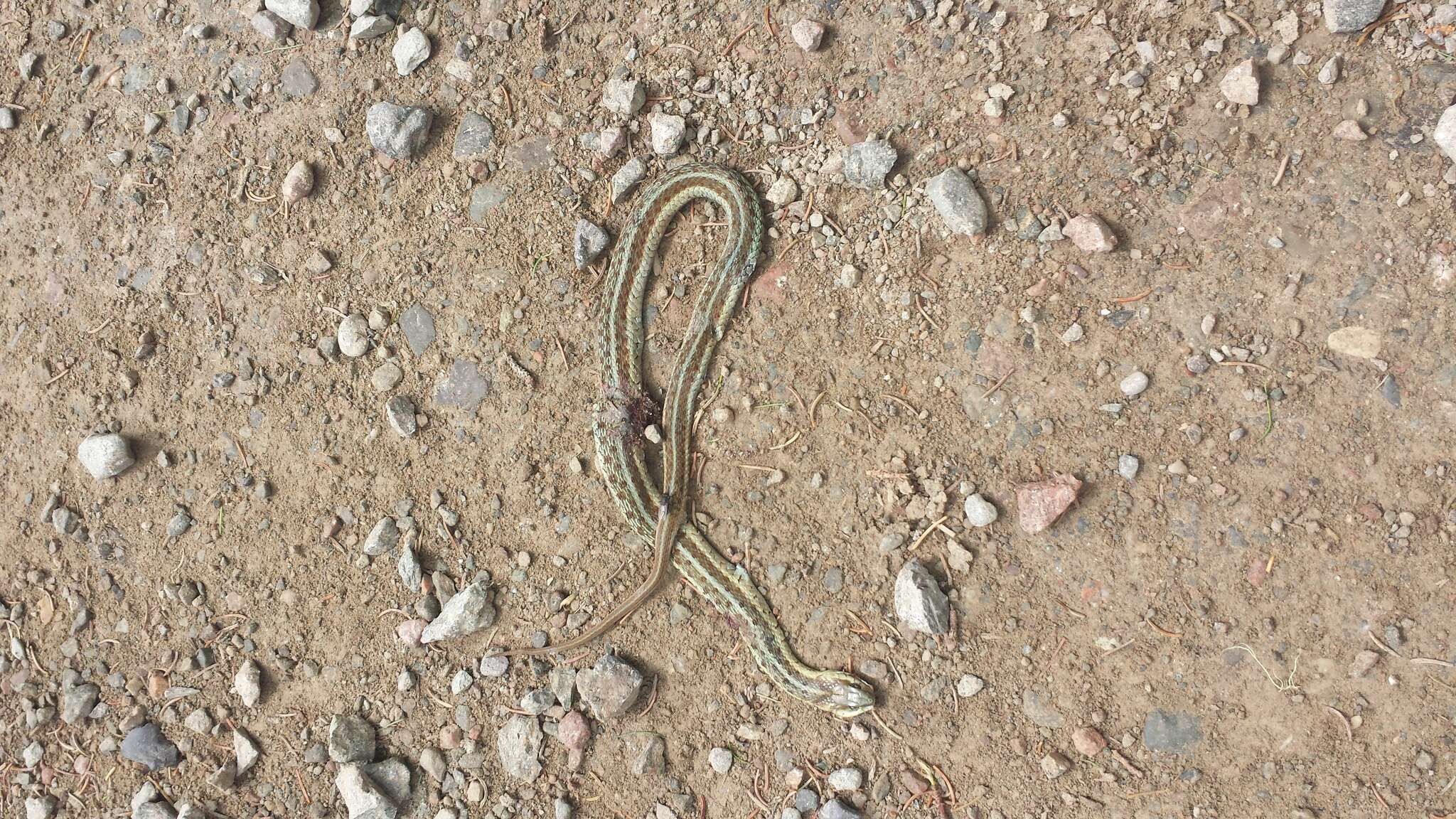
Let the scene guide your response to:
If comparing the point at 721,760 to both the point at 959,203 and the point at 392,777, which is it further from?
the point at 959,203

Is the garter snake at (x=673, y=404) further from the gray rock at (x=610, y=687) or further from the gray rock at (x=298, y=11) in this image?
the gray rock at (x=298, y=11)

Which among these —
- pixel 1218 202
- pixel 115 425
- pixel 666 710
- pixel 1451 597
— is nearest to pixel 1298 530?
pixel 1451 597

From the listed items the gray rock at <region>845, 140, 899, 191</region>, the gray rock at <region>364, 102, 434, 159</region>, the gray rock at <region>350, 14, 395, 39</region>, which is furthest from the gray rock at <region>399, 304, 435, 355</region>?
the gray rock at <region>845, 140, 899, 191</region>

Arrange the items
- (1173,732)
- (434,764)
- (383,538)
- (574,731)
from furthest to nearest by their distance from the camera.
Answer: (383,538), (434,764), (574,731), (1173,732)

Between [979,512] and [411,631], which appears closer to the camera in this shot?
[979,512]

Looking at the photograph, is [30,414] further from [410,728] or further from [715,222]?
[715,222]

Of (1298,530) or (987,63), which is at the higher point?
(987,63)

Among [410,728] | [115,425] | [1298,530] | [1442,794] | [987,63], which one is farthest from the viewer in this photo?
[115,425]

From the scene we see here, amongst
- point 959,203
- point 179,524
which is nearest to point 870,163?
point 959,203
